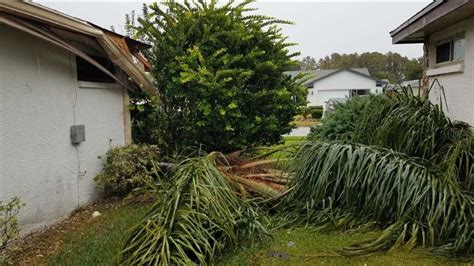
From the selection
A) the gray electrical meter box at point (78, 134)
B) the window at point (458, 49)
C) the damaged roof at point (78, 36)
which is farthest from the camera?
the window at point (458, 49)

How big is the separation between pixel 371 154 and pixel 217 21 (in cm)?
457

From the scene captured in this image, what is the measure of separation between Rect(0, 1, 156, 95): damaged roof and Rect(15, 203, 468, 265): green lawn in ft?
8.70

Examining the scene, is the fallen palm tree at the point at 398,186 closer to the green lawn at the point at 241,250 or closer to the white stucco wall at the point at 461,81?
the green lawn at the point at 241,250

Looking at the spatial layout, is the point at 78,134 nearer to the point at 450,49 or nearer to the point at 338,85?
the point at 450,49

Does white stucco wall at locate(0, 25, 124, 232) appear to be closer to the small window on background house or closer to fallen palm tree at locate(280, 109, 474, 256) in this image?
the small window on background house

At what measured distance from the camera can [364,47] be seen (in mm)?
70562

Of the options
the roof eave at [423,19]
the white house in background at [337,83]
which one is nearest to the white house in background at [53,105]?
the roof eave at [423,19]

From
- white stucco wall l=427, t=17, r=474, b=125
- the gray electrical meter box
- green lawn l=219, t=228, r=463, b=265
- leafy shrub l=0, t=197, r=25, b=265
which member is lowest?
green lawn l=219, t=228, r=463, b=265

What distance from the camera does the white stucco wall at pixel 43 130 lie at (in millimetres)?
4781

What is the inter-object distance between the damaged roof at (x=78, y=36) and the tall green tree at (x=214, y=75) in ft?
1.84

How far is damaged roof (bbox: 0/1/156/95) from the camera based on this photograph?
4523 mm

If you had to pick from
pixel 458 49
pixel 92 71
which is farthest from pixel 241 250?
pixel 458 49

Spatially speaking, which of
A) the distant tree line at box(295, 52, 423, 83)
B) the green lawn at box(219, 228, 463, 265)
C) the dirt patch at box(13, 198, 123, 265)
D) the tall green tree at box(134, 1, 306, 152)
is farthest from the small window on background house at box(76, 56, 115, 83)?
the distant tree line at box(295, 52, 423, 83)

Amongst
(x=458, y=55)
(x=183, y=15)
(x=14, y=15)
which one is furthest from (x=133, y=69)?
(x=458, y=55)
